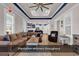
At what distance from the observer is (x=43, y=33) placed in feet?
5.26

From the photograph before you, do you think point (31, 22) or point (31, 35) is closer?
point (31, 22)

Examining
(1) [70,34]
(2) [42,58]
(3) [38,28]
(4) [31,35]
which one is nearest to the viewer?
(2) [42,58]

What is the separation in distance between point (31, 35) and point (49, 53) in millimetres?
674

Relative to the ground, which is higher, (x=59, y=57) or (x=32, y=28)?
(x=32, y=28)

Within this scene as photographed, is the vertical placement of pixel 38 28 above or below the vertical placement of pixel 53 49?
above

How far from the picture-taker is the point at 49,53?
1.07 meters

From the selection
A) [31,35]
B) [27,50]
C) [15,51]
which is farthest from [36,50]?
[31,35]

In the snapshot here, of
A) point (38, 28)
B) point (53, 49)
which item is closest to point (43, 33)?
point (38, 28)

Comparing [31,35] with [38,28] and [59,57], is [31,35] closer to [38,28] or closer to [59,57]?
[38,28]

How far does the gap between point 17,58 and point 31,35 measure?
0.72 metres

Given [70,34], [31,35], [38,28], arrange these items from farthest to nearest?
[70,34] < [31,35] < [38,28]

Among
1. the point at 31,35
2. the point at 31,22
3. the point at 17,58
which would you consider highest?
the point at 31,22

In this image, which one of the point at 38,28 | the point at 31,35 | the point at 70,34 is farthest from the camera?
the point at 70,34

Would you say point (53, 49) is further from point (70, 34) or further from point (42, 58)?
point (70, 34)
